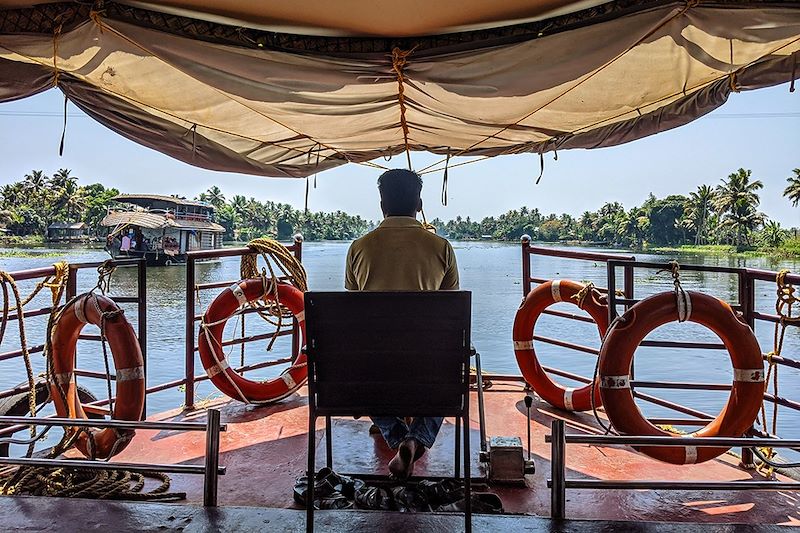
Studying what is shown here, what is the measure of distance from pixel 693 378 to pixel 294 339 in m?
9.78

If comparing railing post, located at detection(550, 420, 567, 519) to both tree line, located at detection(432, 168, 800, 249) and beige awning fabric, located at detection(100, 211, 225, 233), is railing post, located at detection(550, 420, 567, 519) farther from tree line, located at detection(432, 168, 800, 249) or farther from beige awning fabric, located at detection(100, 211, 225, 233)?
tree line, located at detection(432, 168, 800, 249)

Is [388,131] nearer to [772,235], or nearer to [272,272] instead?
[272,272]

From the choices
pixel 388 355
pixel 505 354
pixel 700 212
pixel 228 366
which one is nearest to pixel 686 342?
pixel 388 355

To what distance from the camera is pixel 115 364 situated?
85.8 inches

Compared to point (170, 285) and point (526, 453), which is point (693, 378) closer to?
point (526, 453)

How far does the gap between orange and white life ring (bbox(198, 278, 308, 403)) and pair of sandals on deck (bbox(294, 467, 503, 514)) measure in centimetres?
125

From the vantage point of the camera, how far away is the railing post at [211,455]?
5.01 feet

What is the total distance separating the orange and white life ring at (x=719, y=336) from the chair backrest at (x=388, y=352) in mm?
1094

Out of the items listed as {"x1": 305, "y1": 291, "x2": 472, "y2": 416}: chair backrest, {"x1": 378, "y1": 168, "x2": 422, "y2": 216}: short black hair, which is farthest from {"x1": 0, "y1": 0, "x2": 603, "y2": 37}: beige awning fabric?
{"x1": 305, "y1": 291, "x2": 472, "y2": 416}: chair backrest

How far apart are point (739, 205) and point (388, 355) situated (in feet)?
176

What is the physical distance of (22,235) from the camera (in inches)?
1136

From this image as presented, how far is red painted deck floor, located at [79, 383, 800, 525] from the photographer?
1735mm

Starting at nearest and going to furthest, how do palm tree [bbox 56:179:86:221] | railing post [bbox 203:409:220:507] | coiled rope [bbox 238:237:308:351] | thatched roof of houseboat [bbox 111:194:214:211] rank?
railing post [bbox 203:409:220:507] < coiled rope [bbox 238:237:308:351] < thatched roof of houseboat [bbox 111:194:214:211] < palm tree [bbox 56:179:86:221]

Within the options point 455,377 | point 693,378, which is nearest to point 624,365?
point 455,377
